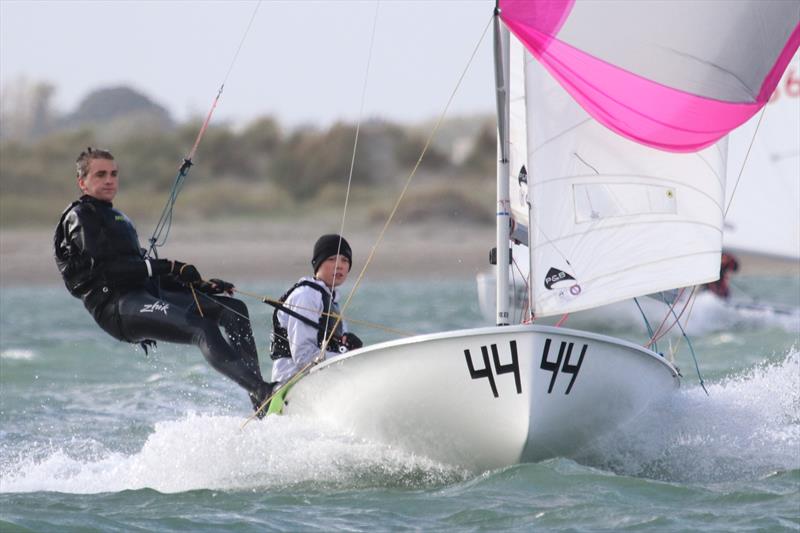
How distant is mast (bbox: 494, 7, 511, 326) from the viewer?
559 cm

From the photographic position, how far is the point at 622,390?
5.63 m

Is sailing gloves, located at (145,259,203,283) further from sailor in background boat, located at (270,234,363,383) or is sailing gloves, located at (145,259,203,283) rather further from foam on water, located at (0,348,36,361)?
foam on water, located at (0,348,36,361)

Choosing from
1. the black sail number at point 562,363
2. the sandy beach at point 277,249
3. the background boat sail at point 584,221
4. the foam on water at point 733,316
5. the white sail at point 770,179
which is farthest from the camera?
the sandy beach at point 277,249

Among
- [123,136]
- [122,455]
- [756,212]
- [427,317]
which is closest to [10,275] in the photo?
[123,136]

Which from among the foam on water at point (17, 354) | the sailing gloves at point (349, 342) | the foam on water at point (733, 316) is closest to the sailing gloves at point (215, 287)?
the sailing gloves at point (349, 342)

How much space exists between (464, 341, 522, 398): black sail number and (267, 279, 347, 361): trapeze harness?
84 centimetres

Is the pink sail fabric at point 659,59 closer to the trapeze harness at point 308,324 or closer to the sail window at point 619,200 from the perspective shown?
the sail window at point 619,200

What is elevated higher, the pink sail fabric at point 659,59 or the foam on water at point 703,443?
the pink sail fabric at point 659,59

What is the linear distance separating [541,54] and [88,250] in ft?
6.96

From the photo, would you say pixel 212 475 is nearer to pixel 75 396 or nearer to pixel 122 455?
pixel 122 455

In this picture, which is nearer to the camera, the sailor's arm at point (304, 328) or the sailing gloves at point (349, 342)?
the sailor's arm at point (304, 328)

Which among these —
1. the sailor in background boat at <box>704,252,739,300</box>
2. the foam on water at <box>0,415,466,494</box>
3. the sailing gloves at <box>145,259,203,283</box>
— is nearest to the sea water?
the foam on water at <box>0,415,466,494</box>

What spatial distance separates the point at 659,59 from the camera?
591 cm

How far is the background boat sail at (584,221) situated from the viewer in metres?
5.41
